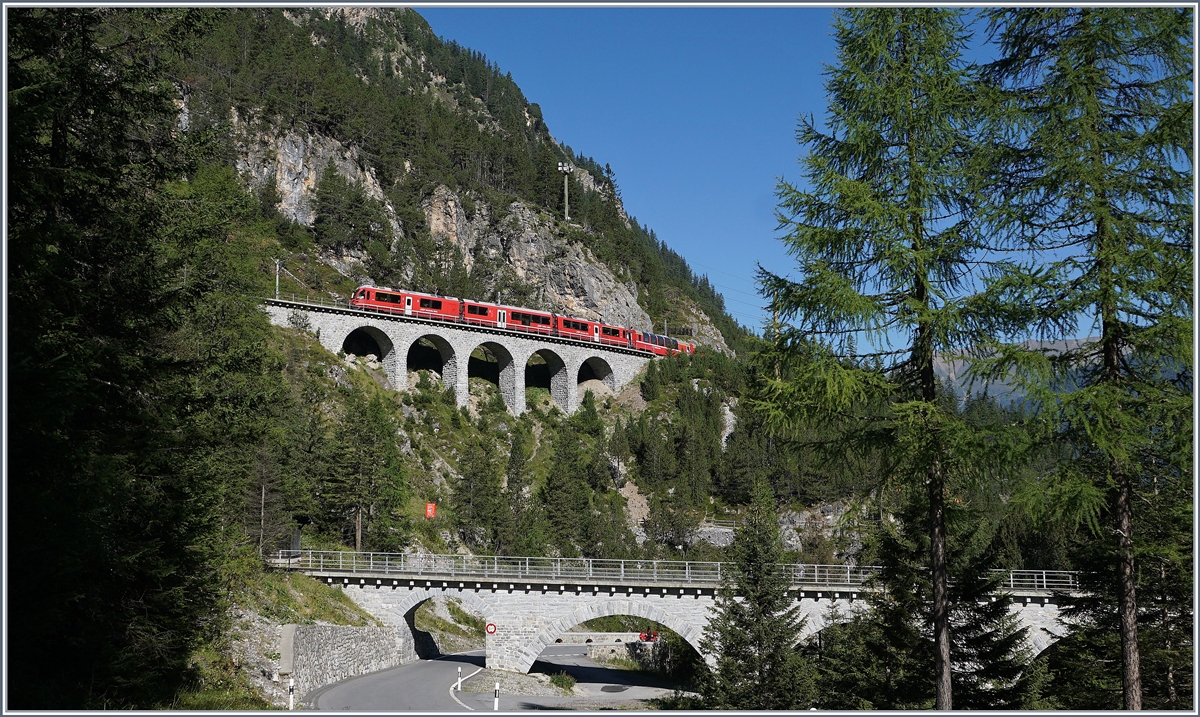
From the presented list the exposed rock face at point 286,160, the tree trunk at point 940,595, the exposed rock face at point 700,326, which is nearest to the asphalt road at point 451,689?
the tree trunk at point 940,595

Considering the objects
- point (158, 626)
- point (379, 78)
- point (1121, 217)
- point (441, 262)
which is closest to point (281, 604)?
point (158, 626)

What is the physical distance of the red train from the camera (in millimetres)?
66062

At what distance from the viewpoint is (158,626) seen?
13.5m

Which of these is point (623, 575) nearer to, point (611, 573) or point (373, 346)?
point (611, 573)

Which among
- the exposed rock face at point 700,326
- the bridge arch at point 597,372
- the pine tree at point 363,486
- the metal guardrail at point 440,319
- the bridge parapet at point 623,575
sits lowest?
the bridge parapet at point 623,575

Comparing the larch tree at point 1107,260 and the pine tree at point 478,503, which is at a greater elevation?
the larch tree at point 1107,260

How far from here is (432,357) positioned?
7319cm

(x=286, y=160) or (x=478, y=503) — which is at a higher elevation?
(x=286, y=160)

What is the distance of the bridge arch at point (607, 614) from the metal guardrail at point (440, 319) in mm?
36560

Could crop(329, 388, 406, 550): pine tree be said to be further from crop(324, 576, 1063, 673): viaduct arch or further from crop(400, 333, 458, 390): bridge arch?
crop(400, 333, 458, 390): bridge arch

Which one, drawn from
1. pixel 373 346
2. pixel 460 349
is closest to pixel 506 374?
pixel 460 349

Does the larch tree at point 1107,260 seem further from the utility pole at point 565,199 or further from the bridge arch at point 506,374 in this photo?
the utility pole at point 565,199

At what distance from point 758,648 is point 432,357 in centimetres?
5468

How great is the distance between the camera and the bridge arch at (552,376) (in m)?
75.8
